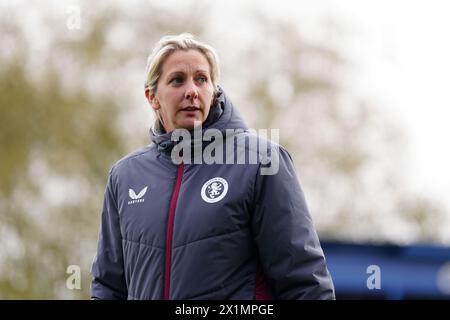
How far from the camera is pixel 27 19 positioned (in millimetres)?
24750

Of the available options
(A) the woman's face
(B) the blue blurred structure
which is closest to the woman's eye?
(A) the woman's face

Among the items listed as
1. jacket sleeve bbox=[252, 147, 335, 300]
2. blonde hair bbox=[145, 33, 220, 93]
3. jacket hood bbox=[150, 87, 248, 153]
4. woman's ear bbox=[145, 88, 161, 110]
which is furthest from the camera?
woman's ear bbox=[145, 88, 161, 110]

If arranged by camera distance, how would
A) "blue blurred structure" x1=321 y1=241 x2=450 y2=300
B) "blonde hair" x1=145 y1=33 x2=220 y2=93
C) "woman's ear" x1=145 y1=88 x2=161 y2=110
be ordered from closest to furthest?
"blonde hair" x1=145 y1=33 x2=220 y2=93 → "woman's ear" x1=145 y1=88 x2=161 y2=110 → "blue blurred structure" x1=321 y1=241 x2=450 y2=300

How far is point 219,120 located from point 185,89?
21 cm

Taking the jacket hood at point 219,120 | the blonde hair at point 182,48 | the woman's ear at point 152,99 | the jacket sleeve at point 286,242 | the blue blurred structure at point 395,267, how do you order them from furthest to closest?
the blue blurred structure at point 395,267 < the woman's ear at point 152,99 < the blonde hair at point 182,48 < the jacket hood at point 219,120 < the jacket sleeve at point 286,242

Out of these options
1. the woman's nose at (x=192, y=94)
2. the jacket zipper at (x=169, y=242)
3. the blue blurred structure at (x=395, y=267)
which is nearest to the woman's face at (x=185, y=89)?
the woman's nose at (x=192, y=94)

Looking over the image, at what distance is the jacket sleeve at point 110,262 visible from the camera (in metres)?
4.37

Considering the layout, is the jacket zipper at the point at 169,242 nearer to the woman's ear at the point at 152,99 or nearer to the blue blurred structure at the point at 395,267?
the woman's ear at the point at 152,99

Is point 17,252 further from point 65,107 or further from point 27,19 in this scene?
point 27,19

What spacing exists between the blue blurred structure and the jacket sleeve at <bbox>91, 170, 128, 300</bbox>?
7069 mm

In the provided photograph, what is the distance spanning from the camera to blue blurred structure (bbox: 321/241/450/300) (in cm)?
1134

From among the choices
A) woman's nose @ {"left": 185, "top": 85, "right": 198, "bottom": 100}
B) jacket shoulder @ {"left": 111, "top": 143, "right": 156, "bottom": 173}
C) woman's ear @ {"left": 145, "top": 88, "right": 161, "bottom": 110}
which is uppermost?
woman's ear @ {"left": 145, "top": 88, "right": 161, "bottom": 110}

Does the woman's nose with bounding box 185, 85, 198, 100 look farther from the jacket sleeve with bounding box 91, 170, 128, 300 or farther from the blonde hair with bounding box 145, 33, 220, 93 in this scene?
the jacket sleeve with bounding box 91, 170, 128, 300

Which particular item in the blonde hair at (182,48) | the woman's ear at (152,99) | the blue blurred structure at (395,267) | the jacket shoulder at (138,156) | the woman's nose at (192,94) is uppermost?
the blue blurred structure at (395,267)
